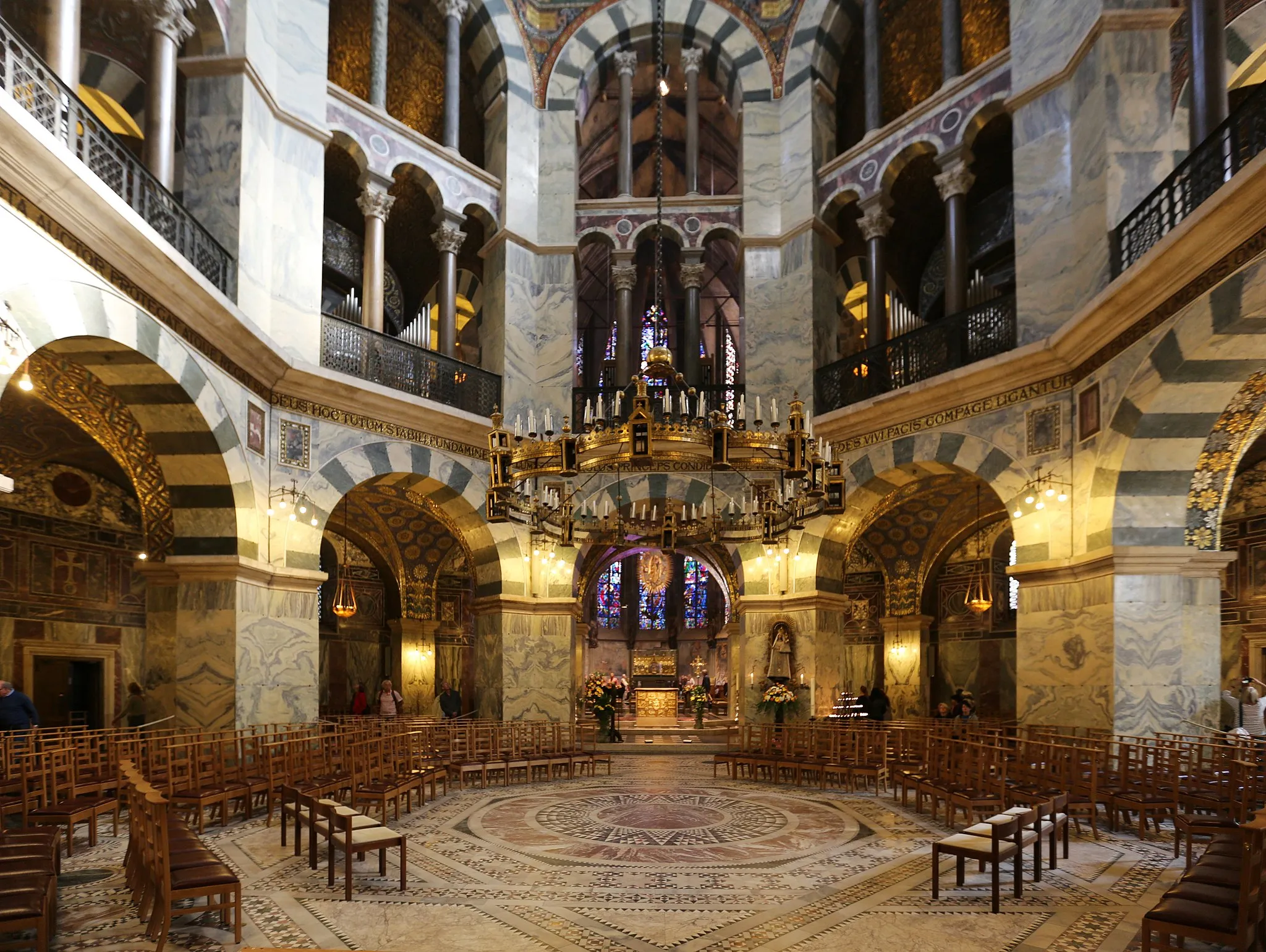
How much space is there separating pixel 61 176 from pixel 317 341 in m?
5.52

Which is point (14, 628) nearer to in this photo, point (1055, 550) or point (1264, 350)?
point (1055, 550)

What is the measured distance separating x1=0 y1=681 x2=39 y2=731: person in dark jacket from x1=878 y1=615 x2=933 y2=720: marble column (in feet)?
44.2

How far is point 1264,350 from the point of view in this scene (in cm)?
893

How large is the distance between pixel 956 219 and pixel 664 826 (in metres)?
9.46

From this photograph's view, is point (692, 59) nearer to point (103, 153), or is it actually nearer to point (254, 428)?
point (254, 428)

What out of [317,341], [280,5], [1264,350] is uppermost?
[280,5]

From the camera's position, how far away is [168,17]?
10.9 meters

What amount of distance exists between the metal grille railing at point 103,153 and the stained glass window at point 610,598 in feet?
66.7

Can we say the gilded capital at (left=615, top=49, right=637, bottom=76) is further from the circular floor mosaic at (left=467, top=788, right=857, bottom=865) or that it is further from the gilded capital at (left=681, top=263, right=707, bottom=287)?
the circular floor mosaic at (left=467, top=788, right=857, bottom=865)

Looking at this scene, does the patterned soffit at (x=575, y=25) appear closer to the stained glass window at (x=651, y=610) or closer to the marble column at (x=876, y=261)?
the marble column at (x=876, y=261)

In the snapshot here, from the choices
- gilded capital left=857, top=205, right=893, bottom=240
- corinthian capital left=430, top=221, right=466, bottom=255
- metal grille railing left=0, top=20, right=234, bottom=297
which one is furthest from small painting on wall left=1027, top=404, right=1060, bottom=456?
metal grille railing left=0, top=20, right=234, bottom=297

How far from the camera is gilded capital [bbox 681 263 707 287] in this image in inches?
669

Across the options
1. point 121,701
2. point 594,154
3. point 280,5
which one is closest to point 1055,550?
point 280,5

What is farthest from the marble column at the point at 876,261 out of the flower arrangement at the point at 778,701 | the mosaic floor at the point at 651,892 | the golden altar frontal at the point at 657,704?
the golden altar frontal at the point at 657,704
